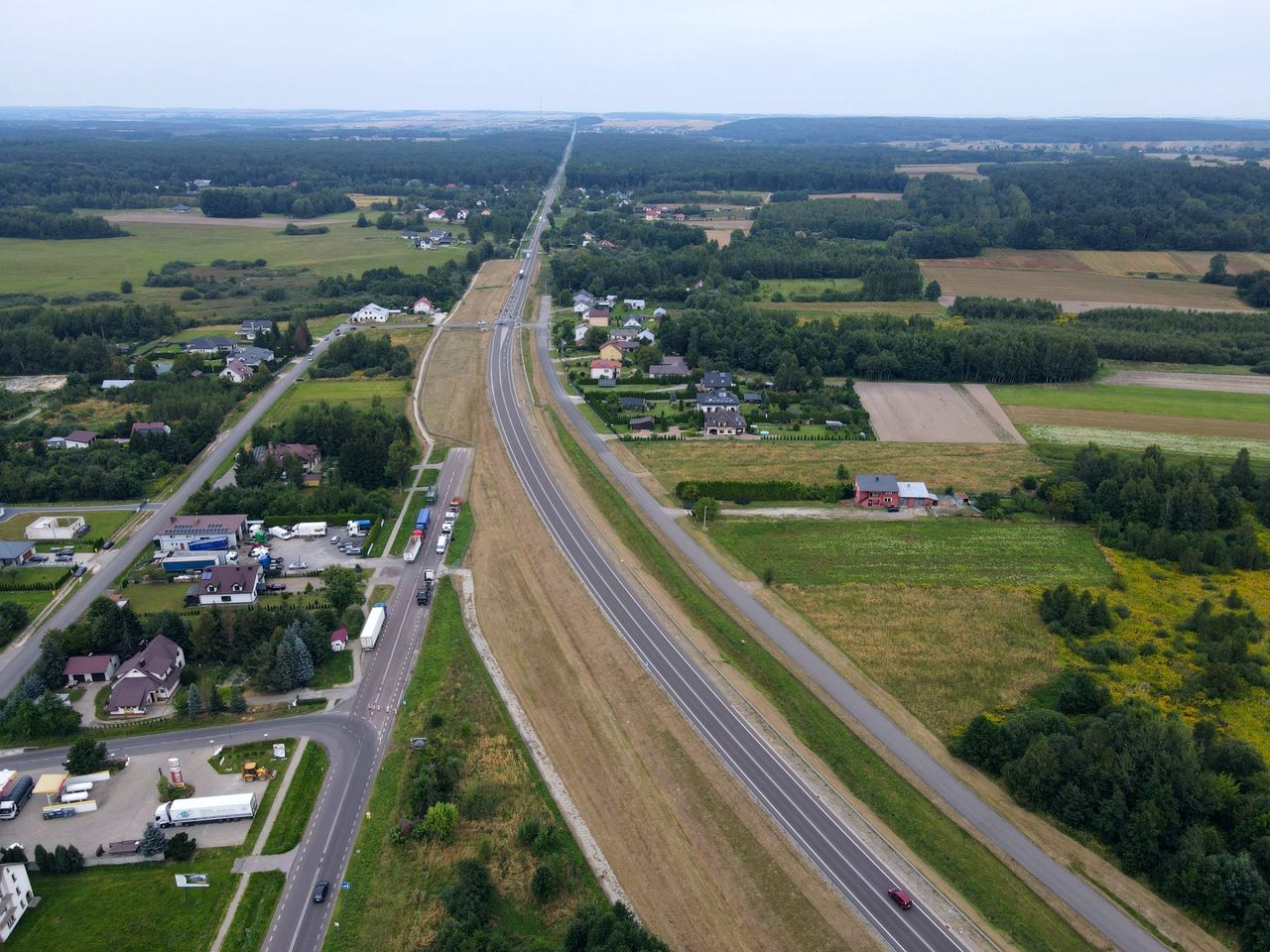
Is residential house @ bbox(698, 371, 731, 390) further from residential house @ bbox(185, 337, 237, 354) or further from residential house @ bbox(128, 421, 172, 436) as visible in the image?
residential house @ bbox(185, 337, 237, 354)

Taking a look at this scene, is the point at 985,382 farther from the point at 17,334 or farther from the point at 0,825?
the point at 17,334

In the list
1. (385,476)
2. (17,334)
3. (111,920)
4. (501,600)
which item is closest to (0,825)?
(111,920)

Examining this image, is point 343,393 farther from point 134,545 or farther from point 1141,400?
point 1141,400

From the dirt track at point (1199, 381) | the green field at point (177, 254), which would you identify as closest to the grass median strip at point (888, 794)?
the dirt track at point (1199, 381)

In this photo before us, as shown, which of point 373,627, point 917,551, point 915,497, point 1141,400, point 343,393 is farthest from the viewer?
point 343,393

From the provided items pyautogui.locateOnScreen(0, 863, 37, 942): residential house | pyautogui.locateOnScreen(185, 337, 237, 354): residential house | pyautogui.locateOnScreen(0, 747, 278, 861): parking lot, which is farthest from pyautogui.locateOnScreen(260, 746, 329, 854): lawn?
pyautogui.locateOnScreen(185, 337, 237, 354): residential house

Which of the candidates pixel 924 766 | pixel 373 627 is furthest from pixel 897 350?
pixel 373 627
